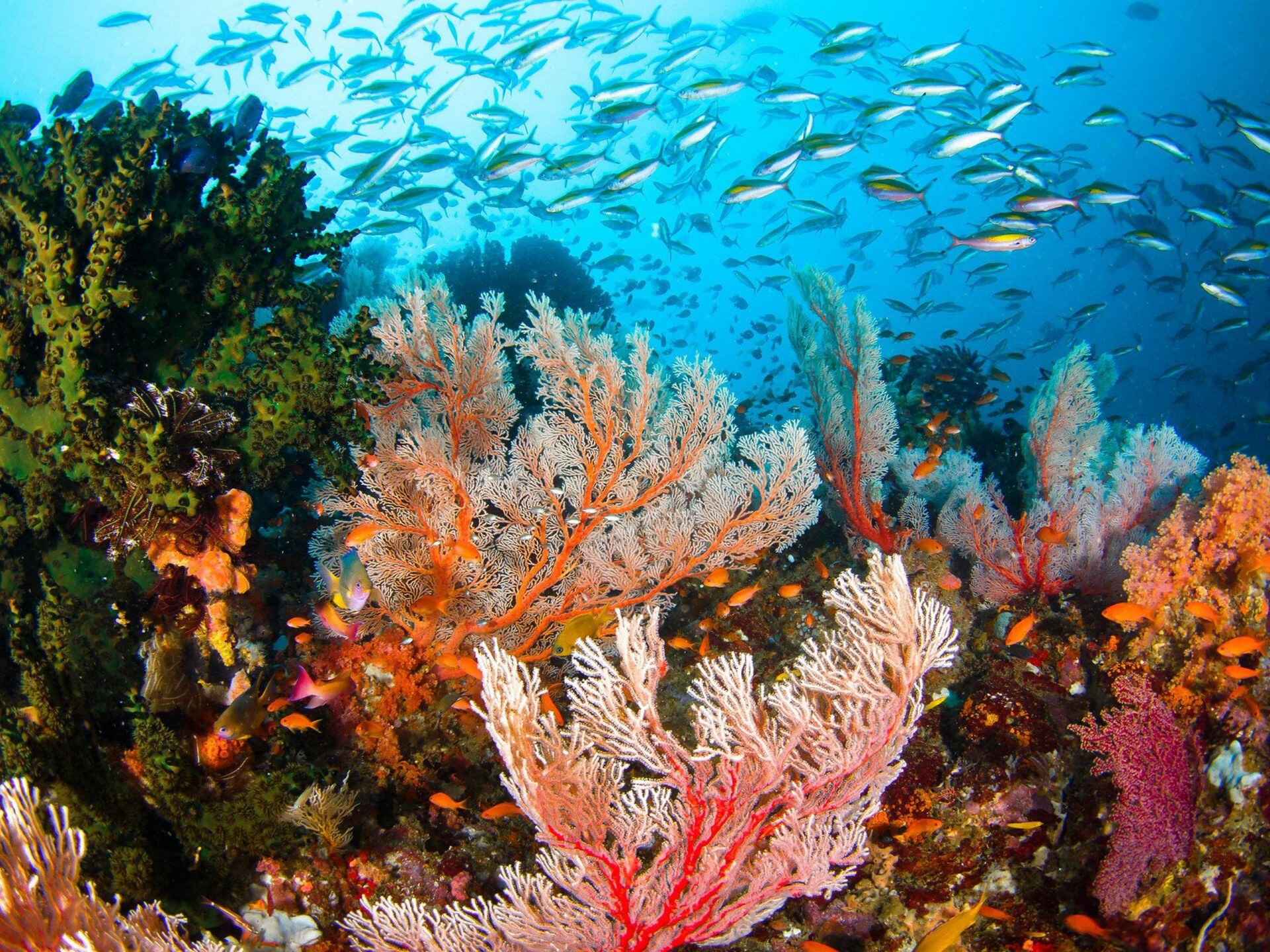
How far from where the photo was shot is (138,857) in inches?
108

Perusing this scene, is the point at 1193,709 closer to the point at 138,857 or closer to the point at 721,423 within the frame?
the point at 721,423

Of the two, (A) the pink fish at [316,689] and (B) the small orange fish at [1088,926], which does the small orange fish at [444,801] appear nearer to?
(A) the pink fish at [316,689]

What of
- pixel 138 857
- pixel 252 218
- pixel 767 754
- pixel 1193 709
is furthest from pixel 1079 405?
pixel 138 857

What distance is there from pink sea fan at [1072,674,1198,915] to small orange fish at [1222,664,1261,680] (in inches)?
15.8

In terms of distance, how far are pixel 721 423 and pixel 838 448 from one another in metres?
2.29

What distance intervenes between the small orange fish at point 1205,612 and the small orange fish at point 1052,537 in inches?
59.2

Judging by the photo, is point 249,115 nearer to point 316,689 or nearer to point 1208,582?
point 316,689

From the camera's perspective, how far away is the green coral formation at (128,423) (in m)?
3.00

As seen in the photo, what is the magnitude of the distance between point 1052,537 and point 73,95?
11.7 meters

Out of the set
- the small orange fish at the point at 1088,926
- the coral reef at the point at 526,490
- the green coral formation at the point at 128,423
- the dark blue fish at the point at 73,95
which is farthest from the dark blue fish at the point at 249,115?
the small orange fish at the point at 1088,926

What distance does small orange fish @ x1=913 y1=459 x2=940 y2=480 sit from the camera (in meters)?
6.25

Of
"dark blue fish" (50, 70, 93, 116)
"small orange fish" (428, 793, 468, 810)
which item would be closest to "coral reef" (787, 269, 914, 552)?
"small orange fish" (428, 793, 468, 810)

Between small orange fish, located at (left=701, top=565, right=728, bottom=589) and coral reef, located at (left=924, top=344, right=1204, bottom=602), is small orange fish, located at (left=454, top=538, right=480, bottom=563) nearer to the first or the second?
small orange fish, located at (left=701, top=565, right=728, bottom=589)

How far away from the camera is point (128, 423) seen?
9.95 feet
